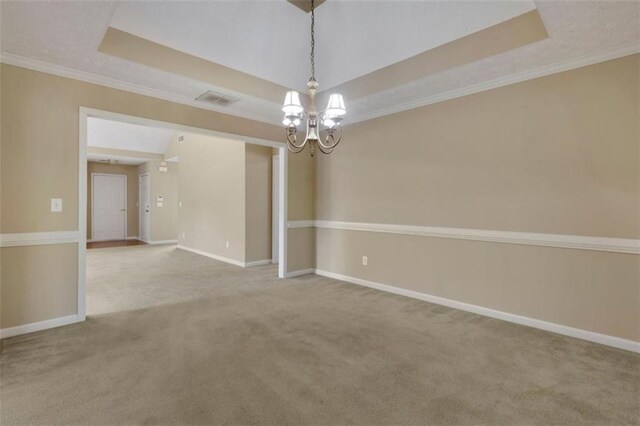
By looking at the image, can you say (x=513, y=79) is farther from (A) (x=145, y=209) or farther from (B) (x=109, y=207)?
(B) (x=109, y=207)

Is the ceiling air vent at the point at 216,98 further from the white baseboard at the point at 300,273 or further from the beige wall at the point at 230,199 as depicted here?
the white baseboard at the point at 300,273

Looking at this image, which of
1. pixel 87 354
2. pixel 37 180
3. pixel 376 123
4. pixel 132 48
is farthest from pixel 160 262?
pixel 376 123

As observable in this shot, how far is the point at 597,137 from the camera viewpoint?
8.98 ft

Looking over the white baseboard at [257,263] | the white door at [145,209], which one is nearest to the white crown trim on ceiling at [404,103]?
the white baseboard at [257,263]

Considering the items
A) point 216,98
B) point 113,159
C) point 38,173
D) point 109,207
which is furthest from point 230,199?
point 109,207

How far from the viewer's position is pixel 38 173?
9.57 ft

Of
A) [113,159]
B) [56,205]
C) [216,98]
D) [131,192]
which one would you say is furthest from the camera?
[131,192]

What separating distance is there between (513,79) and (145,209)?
10.1 m

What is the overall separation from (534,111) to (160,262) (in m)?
6.62

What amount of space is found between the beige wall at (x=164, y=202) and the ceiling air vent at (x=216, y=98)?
21.5ft

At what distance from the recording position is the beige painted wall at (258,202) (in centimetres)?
603

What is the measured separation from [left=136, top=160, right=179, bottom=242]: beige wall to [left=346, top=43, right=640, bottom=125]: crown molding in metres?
7.40

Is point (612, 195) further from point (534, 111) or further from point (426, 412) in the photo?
point (426, 412)

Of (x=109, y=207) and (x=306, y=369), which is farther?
(x=109, y=207)
